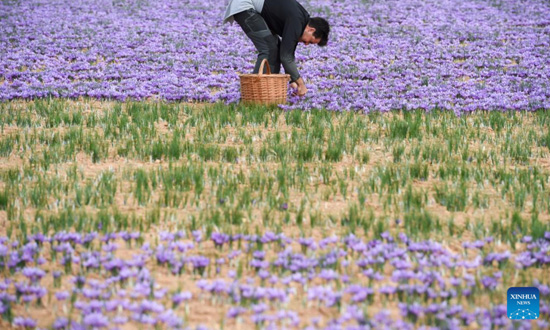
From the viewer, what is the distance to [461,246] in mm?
4613

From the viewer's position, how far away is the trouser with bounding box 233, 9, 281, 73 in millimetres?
9359

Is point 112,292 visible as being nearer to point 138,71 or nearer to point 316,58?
point 138,71

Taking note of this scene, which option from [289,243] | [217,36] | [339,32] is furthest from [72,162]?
[339,32]

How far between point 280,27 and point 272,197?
4.70 meters

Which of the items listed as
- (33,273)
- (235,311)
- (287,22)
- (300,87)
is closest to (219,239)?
(235,311)

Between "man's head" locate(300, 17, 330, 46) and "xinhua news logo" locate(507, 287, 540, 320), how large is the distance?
230 inches

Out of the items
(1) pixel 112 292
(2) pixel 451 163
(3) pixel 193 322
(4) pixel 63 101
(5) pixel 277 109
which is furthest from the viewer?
(4) pixel 63 101

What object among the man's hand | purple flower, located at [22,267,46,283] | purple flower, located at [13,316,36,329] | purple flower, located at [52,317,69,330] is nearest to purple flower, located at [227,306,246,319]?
purple flower, located at [52,317,69,330]

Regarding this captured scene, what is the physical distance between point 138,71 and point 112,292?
9067 mm

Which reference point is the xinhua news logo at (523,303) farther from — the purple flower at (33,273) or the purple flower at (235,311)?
the purple flower at (33,273)

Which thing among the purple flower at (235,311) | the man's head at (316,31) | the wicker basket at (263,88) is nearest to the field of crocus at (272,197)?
the purple flower at (235,311)

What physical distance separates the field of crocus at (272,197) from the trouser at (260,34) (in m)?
0.79

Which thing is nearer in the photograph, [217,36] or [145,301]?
[145,301]

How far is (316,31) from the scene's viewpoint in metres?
9.09
